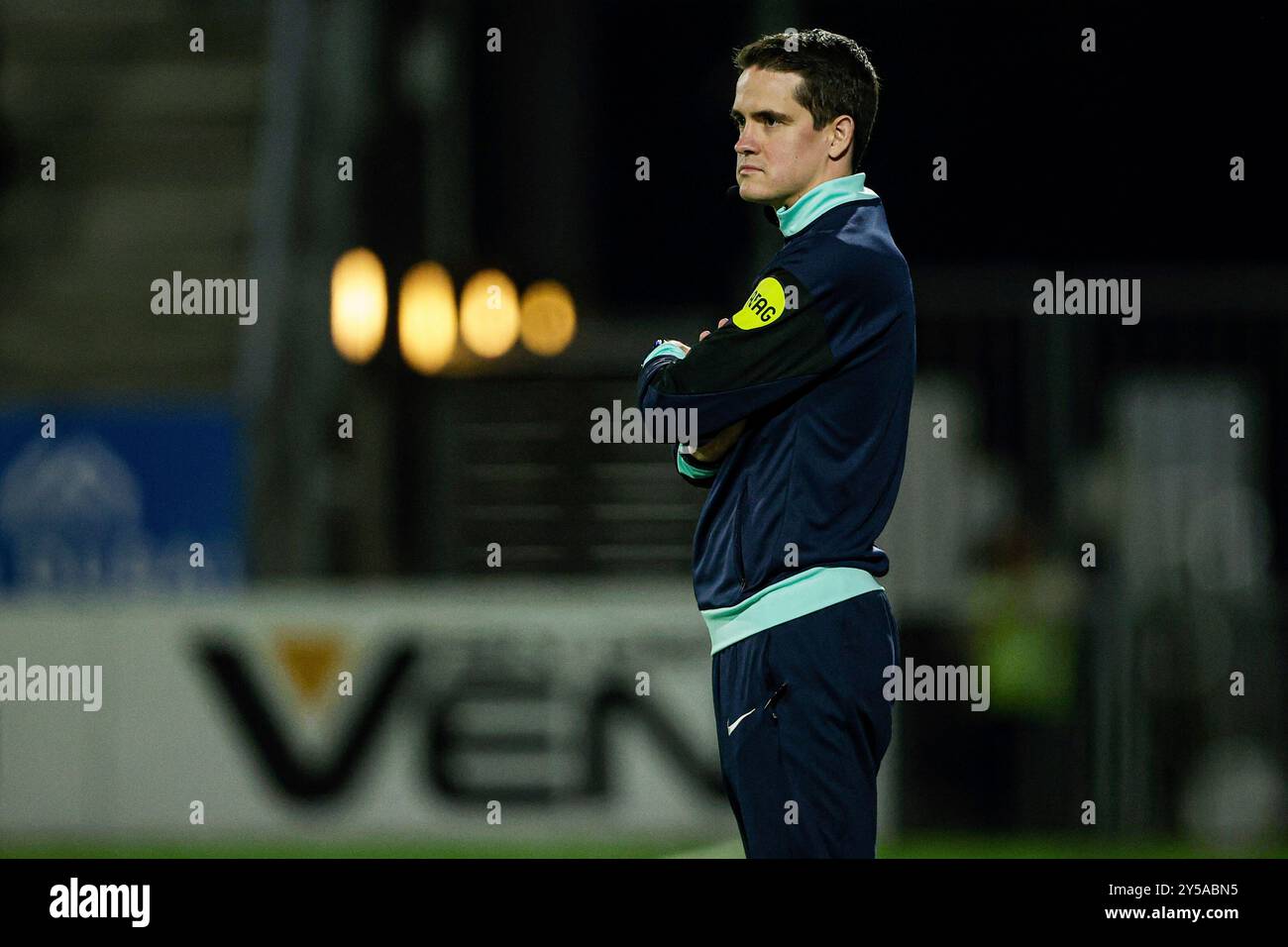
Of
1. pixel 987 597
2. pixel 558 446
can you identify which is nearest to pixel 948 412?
pixel 987 597

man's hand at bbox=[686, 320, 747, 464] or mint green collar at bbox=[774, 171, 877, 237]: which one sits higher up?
mint green collar at bbox=[774, 171, 877, 237]

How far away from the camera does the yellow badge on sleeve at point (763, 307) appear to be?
422cm

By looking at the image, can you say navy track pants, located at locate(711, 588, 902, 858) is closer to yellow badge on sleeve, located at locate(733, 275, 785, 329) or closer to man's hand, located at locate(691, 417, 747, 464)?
man's hand, located at locate(691, 417, 747, 464)

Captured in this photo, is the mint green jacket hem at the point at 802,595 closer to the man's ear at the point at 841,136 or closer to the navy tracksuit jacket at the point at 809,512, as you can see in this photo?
the navy tracksuit jacket at the point at 809,512

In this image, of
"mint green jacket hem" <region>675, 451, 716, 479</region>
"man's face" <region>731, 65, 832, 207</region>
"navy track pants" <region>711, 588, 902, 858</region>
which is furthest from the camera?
Answer: "mint green jacket hem" <region>675, 451, 716, 479</region>

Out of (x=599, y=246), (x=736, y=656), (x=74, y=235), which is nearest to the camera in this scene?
(x=736, y=656)

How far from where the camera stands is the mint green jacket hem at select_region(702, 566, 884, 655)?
4.17m

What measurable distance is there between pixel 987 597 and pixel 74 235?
5.58m

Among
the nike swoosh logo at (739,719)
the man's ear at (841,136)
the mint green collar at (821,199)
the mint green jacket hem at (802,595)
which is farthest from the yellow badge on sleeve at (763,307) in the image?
the nike swoosh logo at (739,719)

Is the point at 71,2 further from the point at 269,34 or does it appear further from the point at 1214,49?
the point at 1214,49

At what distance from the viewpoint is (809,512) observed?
417 centimetres

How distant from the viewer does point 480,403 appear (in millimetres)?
9898

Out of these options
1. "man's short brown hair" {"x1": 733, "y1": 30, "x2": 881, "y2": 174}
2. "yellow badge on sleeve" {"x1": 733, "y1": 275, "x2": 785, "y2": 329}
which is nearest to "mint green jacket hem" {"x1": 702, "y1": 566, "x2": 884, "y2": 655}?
"yellow badge on sleeve" {"x1": 733, "y1": 275, "x2": 785, "y2": 329}

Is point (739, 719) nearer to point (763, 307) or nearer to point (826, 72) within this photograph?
point (763, 307)
